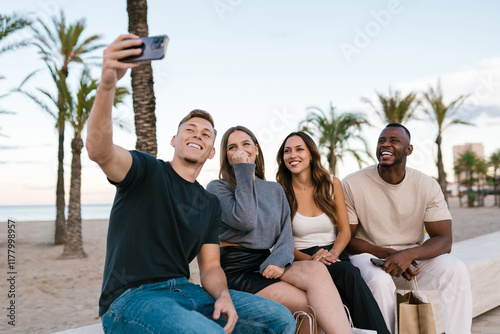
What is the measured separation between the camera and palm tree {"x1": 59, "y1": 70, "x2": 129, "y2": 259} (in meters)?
14.0

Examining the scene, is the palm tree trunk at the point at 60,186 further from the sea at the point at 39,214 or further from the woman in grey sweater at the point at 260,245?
the sea at the point at 39,214

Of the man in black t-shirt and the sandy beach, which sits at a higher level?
the man in black t-shirt

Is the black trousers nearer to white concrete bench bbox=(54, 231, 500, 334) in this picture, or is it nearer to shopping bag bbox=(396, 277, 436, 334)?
shopping bag bbox=(396, 277, 436, 334)

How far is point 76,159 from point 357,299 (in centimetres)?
1375

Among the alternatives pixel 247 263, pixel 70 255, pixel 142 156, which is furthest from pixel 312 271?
pixel 70 255

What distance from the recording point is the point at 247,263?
10.9 ft

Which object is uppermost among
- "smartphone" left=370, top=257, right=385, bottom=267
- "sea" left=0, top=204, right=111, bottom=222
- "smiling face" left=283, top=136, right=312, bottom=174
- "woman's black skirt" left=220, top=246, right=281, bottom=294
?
"smiling face" left=283, top=136, right=312, bottom=174

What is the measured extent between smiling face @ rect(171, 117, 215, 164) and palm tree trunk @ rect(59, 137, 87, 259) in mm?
12996

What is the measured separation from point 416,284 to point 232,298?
6.56ft

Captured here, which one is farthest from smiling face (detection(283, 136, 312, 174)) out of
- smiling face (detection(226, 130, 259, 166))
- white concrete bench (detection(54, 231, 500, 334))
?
white concrete bench (detection(54, 231, 500, 334))

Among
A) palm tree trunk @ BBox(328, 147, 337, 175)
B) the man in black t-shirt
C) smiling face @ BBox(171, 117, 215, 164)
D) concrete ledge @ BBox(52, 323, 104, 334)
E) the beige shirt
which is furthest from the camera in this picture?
palm tree trunk @ BBox(328, 147, 337, 175)

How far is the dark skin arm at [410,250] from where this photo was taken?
367cm

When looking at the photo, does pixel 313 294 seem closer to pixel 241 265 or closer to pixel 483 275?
pixel 241 265

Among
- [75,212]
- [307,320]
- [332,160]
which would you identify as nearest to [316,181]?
[307,320]
